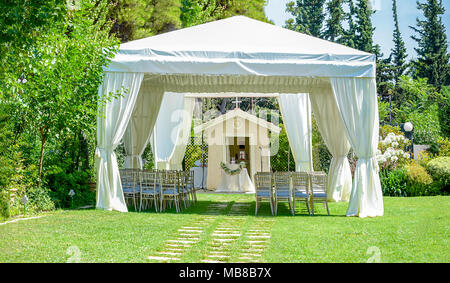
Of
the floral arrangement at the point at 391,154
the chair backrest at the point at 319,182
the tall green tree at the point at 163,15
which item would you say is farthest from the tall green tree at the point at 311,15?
the chair backrest at the point at 319,182

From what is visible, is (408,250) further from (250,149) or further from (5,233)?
(250,149)

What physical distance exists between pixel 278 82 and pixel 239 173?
4.43 metres

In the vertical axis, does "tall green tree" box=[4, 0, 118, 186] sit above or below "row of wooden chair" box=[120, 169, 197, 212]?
above

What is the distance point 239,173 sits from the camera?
15148mm

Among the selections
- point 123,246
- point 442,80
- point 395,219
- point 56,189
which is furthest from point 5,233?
point 442,80

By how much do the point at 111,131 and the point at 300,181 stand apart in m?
4.05

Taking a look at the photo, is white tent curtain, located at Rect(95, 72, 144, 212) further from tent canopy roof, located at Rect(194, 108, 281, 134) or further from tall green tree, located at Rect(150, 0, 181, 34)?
tall green tree, located at Rect(150, 0, 181, 34)

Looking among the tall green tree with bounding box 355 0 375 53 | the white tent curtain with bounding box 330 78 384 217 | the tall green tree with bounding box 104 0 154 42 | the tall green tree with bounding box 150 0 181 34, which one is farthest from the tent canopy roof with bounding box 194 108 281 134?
the tall green tree with bounding box 355 0 375 53

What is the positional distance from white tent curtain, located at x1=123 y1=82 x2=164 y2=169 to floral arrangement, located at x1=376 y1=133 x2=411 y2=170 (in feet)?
23.3

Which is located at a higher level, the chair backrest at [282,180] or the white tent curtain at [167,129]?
the white tent curtain at [167,129]

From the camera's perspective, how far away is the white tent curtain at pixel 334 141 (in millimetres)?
11867

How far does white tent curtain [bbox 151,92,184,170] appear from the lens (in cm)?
1395

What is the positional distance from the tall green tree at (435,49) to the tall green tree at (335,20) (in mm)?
5914

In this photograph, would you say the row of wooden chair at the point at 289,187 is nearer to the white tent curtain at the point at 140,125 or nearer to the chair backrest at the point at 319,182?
the chair backrest at the point at 319,182
